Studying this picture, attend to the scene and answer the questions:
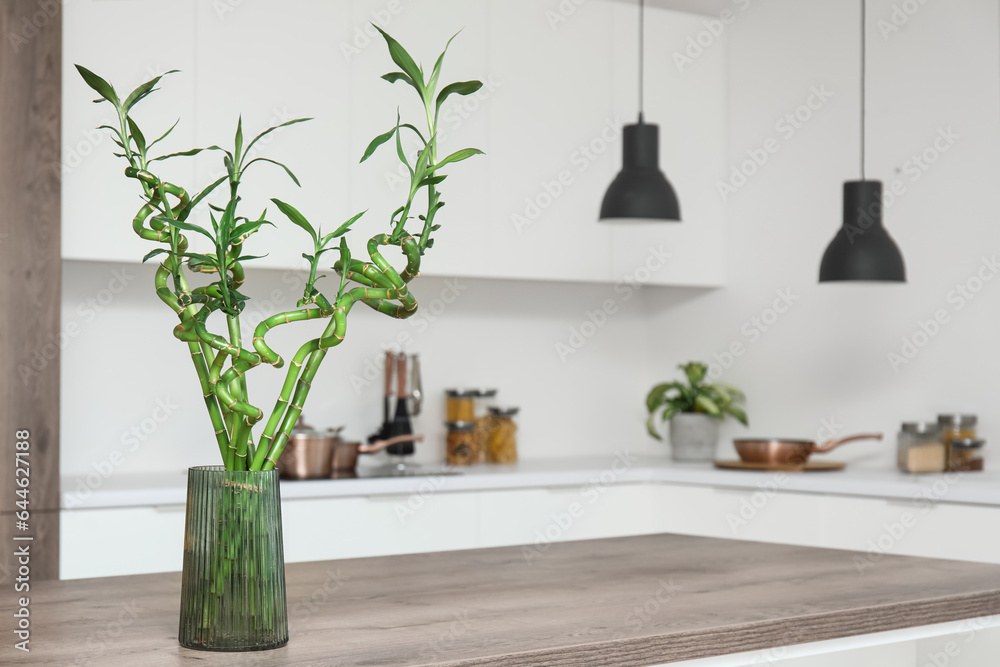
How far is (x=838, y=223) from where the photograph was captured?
3.99 meters

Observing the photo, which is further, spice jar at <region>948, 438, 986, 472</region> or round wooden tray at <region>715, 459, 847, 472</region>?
round wooden tray at <region>715, 459, 847, 472</region>

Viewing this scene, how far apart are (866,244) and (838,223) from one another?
786 millimetres

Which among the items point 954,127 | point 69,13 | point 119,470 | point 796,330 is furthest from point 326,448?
point 954,127

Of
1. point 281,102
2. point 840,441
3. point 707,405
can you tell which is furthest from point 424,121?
point 840,441

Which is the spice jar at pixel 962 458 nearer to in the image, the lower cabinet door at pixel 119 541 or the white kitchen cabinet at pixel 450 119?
the white kitchen cabinet at pixel 450 119

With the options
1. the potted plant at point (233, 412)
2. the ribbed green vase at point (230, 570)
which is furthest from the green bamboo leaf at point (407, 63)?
the ribbed green vase at point (230, 570)

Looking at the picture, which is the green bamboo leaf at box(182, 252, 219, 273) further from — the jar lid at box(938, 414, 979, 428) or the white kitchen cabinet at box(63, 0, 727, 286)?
the jar lid at box(938, 414, 979, 428)

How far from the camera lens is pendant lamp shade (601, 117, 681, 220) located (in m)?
3.23

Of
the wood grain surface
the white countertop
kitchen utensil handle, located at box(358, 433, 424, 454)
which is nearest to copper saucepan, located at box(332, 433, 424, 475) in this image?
kitchen utensil handle, located at box(358, 433, 424, 454)

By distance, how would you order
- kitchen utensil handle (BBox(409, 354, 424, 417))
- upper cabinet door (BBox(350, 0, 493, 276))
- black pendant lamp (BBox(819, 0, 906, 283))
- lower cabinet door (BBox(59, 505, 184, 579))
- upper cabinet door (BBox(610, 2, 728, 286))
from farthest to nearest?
upper cabinet door (BBox(610, 2, 728, 286)) < kitchen utensil handle (BBox(409, 354, 424, 417)) < upper cabinet door (BBox(350, 0, 493, 276)) < black pendant lamp (BBox(819, 0, 906, 283)) < lower cabinet door (BBox(59, 505, 184, 579))

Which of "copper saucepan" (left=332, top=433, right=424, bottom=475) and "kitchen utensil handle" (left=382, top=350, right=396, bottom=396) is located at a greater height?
"kitchen utensil handle" (left=382, top=350, right=396, bottom=396)

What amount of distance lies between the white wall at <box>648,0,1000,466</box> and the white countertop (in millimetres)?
321

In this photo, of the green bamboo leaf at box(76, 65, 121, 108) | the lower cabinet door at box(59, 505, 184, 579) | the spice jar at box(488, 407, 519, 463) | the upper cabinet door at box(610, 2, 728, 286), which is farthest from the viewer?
the upper cabinet door at box(610, 2, 728, 286)

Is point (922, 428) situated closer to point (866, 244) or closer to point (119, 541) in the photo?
point (866, 244)
